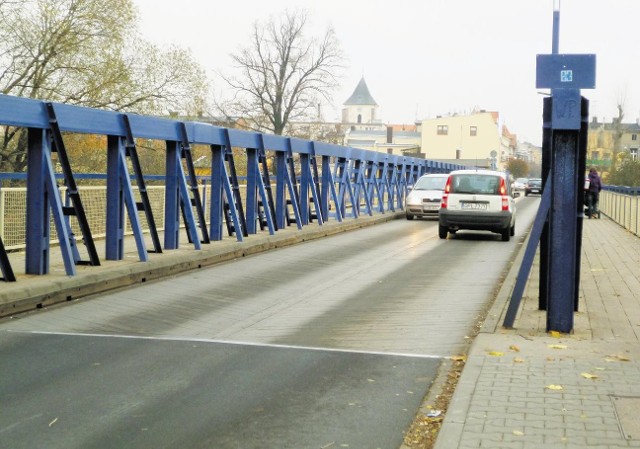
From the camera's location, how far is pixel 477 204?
23.0 metres


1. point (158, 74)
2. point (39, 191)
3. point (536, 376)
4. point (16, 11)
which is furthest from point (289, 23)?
point (536, 376)

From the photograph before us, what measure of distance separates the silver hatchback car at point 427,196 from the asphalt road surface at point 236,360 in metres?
18.8

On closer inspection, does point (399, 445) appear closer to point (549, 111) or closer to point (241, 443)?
point (241, 443)

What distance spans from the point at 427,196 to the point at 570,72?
25.0 m

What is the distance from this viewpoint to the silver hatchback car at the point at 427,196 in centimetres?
3334

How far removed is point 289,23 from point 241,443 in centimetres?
→ 6927

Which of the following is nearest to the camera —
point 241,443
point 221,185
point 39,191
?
point 241,443

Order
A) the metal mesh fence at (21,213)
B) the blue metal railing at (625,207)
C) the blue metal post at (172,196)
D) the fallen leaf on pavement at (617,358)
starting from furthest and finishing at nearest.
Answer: the blue metal railing at (625,207) < the blue metal post at (172,196) < the metal mesh fence at (21,213) < the fallen leaf on pavement at (617,358)

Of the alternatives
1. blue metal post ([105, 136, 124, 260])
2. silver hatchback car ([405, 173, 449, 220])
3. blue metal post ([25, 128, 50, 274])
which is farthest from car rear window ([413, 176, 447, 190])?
blue metal post ([25, 128, 50, 274])

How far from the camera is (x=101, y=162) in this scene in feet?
109

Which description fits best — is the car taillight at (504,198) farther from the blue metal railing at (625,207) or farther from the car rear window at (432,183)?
the car rear window at (432,183)

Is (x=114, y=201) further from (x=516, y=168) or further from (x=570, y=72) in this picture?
(x=516, y=168)

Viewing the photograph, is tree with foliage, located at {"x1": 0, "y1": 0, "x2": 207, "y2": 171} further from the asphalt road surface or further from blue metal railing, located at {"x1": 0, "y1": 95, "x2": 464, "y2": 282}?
the asphalt road surface

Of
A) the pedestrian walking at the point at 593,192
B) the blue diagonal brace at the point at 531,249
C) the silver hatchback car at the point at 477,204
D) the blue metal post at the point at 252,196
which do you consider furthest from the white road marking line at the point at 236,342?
the pedestrian walking at the point at 593,192
